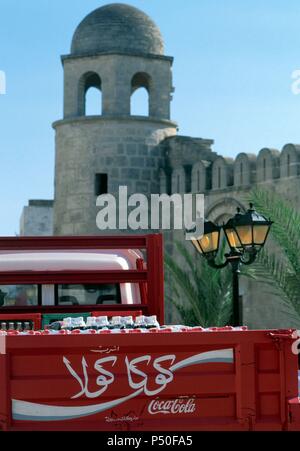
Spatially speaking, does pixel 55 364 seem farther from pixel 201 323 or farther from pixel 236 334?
pixel 201 323

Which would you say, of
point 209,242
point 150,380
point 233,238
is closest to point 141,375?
point 150,380

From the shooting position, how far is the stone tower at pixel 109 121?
81.4ft

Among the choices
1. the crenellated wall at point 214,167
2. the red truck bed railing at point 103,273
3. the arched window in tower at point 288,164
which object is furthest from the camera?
the crenellated wall at point 214,167

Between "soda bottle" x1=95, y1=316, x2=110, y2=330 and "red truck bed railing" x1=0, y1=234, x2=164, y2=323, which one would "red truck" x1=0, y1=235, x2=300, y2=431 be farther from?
"red truck bed railing" x1=0, y1=234, x2=164, y2=323

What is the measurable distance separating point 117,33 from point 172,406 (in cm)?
2077

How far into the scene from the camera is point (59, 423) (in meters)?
4.73

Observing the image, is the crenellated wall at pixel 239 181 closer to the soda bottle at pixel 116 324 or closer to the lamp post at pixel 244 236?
the lamp post at pixel 244 236

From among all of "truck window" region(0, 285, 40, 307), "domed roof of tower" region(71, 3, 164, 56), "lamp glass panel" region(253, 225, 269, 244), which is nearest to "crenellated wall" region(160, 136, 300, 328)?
"domed roof of tower" region(71, 3, 164, 56)

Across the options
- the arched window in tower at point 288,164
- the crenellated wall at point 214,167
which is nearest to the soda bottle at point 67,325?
the crenellated wall at point 214,167

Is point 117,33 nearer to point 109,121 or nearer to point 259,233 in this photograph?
point 109,121

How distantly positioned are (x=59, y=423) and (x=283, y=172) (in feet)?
54.4

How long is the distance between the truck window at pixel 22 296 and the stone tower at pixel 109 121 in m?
14.7

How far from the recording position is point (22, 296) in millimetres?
9055

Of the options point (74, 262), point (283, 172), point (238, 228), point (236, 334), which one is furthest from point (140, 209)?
point (236, 334)
